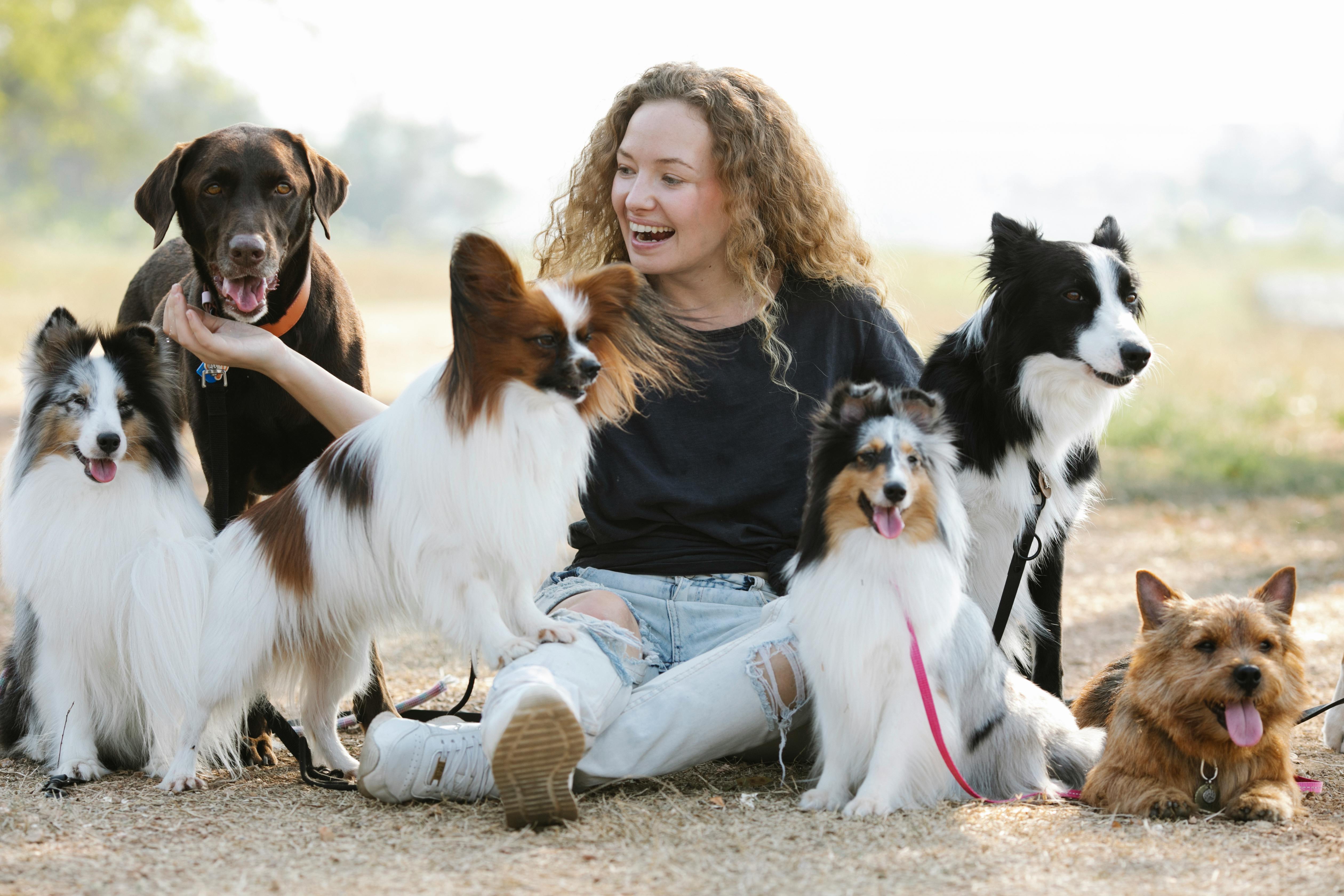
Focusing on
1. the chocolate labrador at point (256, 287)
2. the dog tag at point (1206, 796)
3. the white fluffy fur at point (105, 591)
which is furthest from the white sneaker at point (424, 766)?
the dog tag at point (1206, 796)

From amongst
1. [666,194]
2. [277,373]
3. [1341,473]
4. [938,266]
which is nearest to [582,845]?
[277,373]

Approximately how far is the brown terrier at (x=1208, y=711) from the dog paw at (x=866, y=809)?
57cm

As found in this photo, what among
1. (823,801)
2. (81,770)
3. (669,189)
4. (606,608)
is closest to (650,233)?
(669,189)

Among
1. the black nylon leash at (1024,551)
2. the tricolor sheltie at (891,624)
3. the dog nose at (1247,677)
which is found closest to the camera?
the dog nose at (1247,677)

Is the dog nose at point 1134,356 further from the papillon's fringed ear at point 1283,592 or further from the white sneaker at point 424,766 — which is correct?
the white sneaker at point 424,766

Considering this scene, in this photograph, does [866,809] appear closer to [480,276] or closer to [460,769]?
[460,769]

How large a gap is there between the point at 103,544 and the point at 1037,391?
273 centimetres

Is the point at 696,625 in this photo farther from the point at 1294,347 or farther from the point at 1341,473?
the point at 1294,347

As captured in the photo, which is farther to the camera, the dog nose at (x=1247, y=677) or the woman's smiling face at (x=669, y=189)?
the woman's smiling face at (x=669, y=189)

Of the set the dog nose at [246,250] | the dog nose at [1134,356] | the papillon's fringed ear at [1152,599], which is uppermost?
the dog nose at [246,250]

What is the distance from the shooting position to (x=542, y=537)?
3029 millimetres

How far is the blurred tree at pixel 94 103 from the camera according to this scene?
29547 mm

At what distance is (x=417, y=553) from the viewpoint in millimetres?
2969

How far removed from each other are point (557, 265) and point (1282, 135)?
61449 mm
